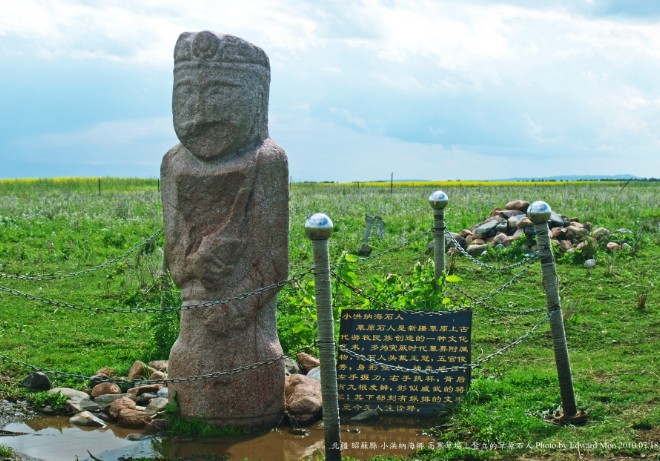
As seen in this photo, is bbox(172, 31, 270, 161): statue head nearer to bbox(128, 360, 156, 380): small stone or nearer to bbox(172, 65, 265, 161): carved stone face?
bbox(172, 65, 265, 161): carved stone face

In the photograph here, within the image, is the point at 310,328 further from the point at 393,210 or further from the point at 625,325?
the point at 393,210

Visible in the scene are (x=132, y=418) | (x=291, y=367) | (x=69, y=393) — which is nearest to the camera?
(x=132, y=418)

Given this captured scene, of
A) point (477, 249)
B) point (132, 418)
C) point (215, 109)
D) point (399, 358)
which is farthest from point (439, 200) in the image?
point (477, 249)

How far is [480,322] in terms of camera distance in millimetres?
12312

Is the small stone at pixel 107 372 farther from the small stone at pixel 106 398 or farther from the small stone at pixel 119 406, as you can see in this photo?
the small stone at pixel 119 406

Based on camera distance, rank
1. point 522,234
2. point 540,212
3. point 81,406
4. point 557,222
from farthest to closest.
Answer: point 557,222, point 522,234, point 81,406, point 540,212

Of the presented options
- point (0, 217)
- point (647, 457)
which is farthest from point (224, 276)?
point (0, 217)

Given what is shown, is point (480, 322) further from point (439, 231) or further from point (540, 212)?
point (540, 212)

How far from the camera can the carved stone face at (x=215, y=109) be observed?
7664 mm

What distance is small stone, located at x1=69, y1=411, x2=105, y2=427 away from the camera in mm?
8133

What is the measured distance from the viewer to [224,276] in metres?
7.74

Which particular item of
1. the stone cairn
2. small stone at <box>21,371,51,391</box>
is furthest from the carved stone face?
the stone cairn

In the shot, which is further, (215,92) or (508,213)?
(508,213)

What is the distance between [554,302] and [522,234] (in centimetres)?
905
